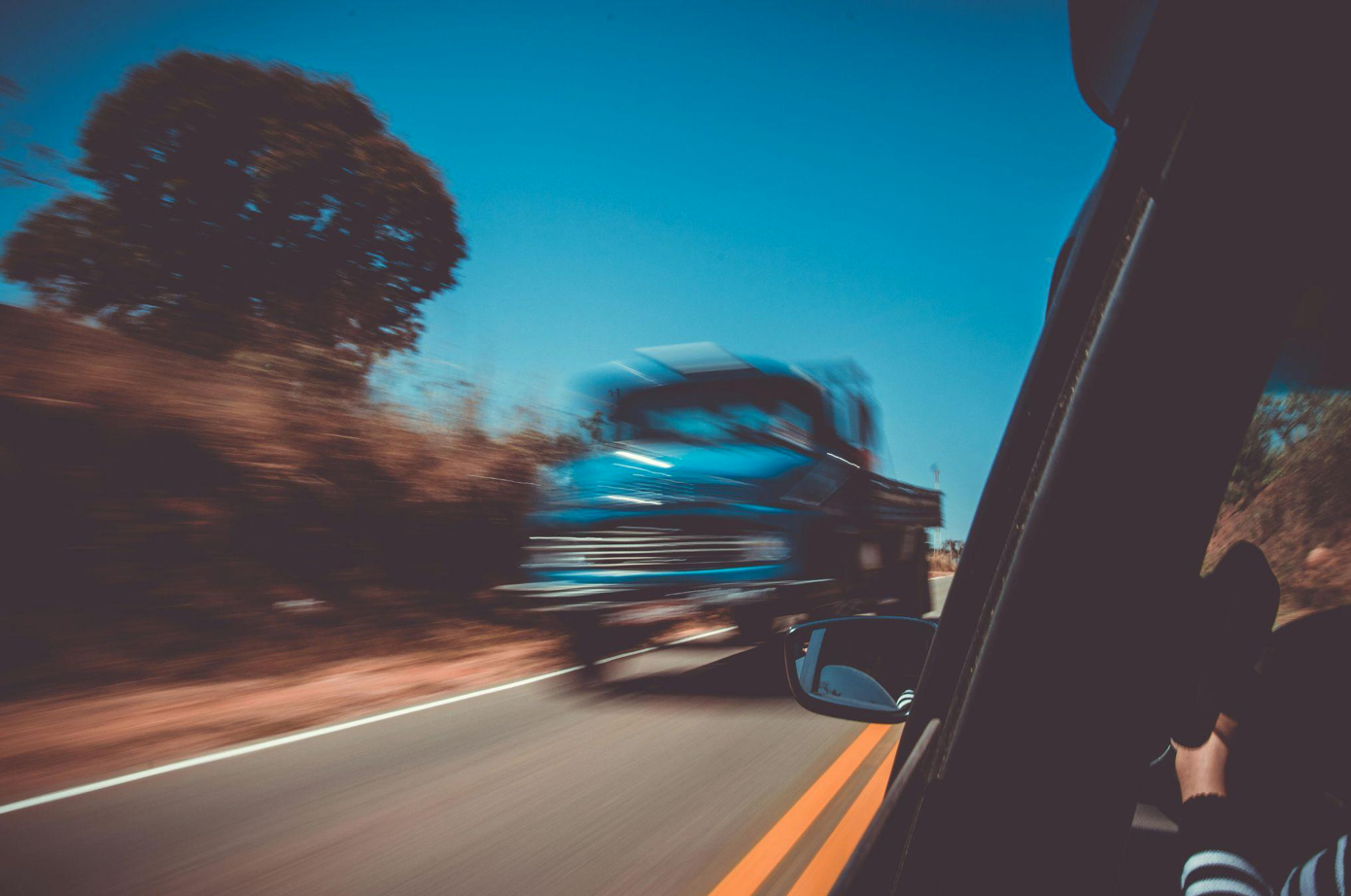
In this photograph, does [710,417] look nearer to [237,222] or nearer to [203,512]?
[203,512]

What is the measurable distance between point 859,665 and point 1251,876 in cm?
67

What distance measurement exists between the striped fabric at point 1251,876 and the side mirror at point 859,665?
49cm

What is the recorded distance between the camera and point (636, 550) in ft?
18.3

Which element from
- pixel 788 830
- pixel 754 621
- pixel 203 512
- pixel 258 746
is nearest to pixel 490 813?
pixel 788 830

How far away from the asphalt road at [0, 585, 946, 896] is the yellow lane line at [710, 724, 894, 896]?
1cm

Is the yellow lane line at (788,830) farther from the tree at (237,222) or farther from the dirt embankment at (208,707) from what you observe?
the tree at (237,222)

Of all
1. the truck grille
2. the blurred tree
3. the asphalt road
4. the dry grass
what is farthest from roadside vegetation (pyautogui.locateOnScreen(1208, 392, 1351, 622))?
the dry grass

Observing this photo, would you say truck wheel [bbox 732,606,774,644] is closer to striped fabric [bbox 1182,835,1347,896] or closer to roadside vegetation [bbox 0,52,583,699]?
roadside vegetation [bbox 0,52,583,699]

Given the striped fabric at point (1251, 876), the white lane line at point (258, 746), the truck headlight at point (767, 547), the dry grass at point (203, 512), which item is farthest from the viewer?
the truck headlight at point (767, 547)

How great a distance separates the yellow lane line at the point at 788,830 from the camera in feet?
7.75

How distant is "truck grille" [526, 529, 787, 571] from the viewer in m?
5.49

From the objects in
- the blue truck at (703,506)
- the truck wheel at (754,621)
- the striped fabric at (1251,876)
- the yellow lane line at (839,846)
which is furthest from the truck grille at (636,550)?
the striped fabric at (1251,876)

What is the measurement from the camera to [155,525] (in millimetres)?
6188

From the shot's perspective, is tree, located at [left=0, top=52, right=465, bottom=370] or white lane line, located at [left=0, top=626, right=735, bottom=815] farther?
tree, located at [left=0, top=52, right=465, bottom=370]
